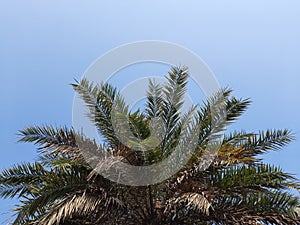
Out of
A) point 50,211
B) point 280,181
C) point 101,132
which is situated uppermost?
point 101,132

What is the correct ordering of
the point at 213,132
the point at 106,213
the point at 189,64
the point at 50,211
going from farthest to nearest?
the point at 189,64 < the point at 213,132 < the point at 106,213 < the point at 50,211

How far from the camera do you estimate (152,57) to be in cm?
1108

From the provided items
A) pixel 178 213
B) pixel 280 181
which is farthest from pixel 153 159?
pixel 280 181

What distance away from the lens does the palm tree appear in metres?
9.74

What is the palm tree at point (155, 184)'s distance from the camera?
32.0ft

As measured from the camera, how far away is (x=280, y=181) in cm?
1017

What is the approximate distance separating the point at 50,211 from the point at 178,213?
2.62 metres

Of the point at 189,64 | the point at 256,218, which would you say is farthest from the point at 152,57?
the point at 256,218

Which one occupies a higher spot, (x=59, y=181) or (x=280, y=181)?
(x=280, y=181)

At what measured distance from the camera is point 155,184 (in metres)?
10.2

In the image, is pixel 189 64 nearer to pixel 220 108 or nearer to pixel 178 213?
pixel 220 108

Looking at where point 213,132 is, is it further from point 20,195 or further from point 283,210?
point 20,195

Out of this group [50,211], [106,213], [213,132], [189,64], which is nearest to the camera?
[50,211]

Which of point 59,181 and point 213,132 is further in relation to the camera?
point 213,132
